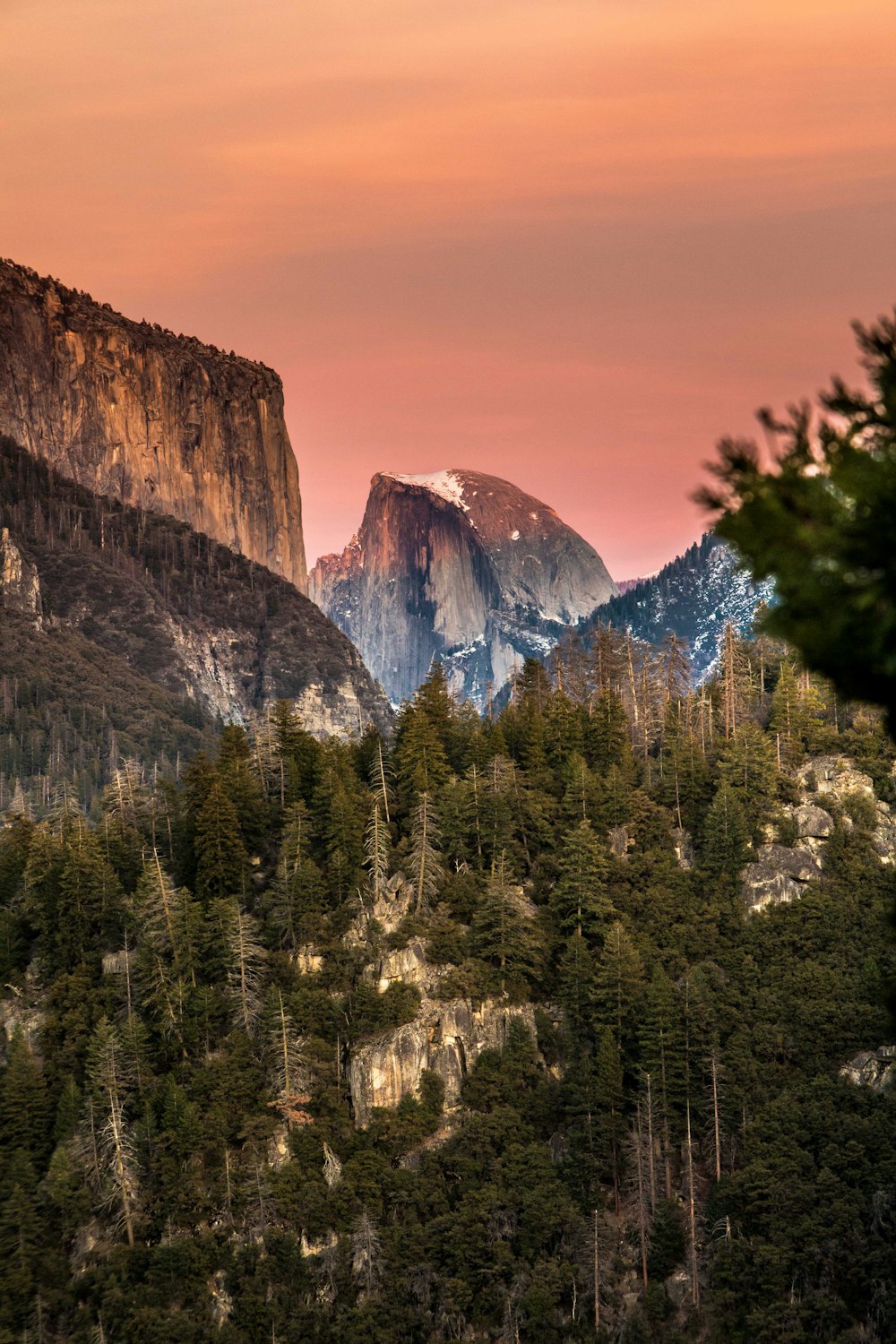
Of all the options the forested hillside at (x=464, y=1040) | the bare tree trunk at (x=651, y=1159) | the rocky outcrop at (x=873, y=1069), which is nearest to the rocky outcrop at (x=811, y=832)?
the forested hillside at (x=464, y=1040)

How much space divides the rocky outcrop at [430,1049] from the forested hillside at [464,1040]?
22 cm

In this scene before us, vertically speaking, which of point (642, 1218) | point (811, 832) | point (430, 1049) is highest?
point (811, 832)

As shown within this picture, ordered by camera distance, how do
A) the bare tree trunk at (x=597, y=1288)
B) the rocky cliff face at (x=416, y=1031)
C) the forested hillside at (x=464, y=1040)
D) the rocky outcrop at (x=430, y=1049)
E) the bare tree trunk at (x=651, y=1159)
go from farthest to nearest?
the rocky cliff face at (x=416, y=1031) → the rocky outcrop at (x=430, y=1049) → the bare tree trunk at (x=651, y=1159) → the forested hillside at (x=464, y=1040) → the bare tree trunk at (x=597, y=1288)

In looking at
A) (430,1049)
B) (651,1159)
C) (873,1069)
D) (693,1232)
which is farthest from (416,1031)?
(873,1069)

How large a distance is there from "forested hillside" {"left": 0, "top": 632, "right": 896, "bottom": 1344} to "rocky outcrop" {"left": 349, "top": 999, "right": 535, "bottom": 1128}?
0.71 feet

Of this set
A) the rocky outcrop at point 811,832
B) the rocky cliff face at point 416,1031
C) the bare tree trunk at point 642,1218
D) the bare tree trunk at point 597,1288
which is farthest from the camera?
the rocky outcrop at point 811,832

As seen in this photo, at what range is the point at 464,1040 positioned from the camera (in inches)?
3541

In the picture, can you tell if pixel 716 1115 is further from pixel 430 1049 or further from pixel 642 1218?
pixel 430 1049

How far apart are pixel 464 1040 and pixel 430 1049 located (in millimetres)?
2439

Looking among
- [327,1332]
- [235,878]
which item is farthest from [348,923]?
[327,1332]

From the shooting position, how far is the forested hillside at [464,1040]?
7306 cm

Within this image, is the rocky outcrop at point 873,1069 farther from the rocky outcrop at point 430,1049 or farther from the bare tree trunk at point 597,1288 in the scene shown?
the rocky outcrop at point 430,1049

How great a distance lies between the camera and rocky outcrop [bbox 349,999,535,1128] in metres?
87.3

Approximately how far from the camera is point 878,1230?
69.8 m
